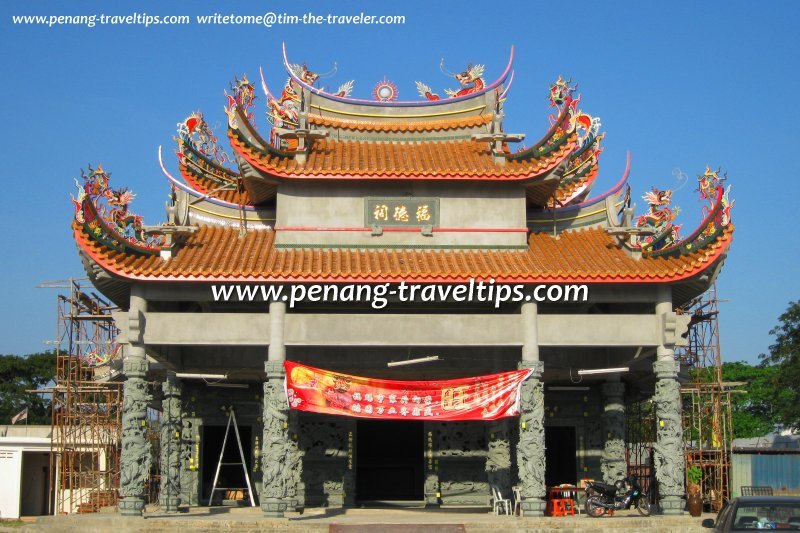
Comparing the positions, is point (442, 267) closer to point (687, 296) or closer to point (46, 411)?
point (687, 296)

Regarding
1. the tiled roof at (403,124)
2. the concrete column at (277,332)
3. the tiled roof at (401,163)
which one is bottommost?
the concrete column at (277,332)

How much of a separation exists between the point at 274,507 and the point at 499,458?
568cm

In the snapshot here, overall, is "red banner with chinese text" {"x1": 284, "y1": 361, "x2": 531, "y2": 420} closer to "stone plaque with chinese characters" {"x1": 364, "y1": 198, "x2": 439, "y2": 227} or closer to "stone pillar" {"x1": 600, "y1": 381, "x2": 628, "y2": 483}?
"stone plaque with chinese characters" {"x1": 364, "y1": 198, "x2": 439, "y2": 227}

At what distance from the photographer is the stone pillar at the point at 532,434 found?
61.4ft

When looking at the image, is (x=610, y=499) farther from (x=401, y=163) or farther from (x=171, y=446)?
(x=171, y=446)

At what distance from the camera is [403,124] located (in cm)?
2408

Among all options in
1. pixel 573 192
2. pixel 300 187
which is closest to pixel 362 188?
pixel 300 187

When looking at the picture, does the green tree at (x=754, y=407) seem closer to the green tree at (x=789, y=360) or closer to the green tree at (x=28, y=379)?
the green tree at (x=789, y=360)

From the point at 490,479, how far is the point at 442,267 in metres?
5.46

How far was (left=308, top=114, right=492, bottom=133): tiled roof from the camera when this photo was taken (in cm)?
2358

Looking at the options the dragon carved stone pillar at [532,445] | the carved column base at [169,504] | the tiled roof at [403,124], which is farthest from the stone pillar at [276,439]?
the tiled roof at [403,124]

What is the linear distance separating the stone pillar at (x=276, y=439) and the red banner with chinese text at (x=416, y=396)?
0.48 metres

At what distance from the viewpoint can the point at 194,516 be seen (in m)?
19.7

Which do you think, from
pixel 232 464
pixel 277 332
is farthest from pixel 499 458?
pixel 232 464
